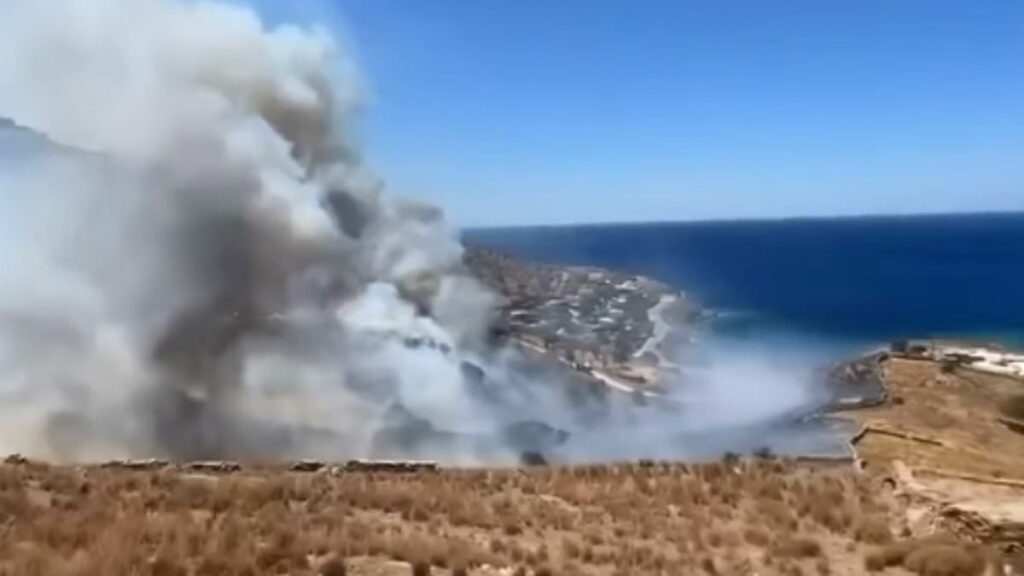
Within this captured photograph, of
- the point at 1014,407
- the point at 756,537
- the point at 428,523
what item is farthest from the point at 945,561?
the point at 1014,407

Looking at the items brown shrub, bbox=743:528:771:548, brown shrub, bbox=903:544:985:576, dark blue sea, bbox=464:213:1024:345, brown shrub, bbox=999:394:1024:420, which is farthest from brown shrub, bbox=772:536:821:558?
dark blue sea, bbox=464:213:1024:345

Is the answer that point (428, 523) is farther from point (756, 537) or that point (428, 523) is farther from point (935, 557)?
point (935, 557)

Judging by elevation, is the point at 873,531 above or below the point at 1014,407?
above

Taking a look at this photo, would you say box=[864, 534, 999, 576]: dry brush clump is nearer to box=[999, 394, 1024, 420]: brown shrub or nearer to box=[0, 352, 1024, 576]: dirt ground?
box=[0, 352, 1024, 576]: dirt ground

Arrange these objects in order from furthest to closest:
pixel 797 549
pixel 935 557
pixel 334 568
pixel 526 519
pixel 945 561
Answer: pixel 526 519 < pixel 797 549 < pixel 935 557 < pixel 945 561 < pixel 334 568

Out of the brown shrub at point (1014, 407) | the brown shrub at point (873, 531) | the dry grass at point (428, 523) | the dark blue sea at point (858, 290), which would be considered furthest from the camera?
the dark blue sea at point (858, 290)

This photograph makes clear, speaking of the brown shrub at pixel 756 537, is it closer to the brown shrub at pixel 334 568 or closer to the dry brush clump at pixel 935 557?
the dry brush clump at pixel 935 557

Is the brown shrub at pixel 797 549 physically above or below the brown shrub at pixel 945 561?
below

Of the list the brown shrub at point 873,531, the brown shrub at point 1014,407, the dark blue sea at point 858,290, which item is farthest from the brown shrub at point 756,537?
the dark blue sea at point 858,290
